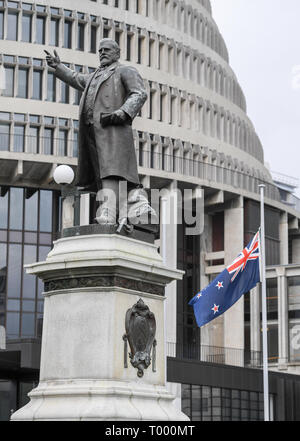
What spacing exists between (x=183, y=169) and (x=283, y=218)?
14.4 meters

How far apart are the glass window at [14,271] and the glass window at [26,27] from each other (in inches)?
544

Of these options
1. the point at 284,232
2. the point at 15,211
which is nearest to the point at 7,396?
the point at 15,211

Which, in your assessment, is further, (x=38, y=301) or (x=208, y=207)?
(x=208, y=207)

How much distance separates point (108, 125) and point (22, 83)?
52.7 m

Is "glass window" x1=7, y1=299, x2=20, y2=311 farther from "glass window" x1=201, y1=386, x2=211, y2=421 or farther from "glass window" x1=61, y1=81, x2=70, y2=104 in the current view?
"glass window" x1=61, y1=81, x2=70, y2=104

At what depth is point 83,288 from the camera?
13555 mm

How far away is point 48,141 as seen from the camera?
214 feet

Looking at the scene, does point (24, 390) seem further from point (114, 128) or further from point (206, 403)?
point (114, 128)

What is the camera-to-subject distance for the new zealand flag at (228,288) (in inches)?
1230

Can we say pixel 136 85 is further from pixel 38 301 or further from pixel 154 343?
pixel 38 301

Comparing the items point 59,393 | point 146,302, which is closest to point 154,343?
point 146,302

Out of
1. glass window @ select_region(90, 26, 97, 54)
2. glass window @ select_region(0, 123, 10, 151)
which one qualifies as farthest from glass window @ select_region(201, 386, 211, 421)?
glass window @ select_region(90, 26, 97, 54)

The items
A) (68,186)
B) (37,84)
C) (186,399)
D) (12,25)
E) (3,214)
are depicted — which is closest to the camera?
(68,186)

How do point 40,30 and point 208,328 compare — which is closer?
point 40,30
